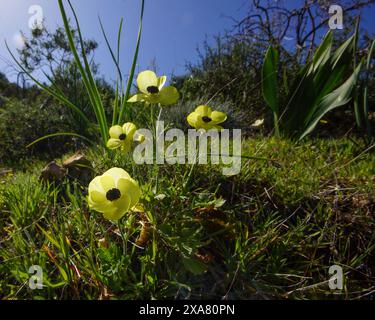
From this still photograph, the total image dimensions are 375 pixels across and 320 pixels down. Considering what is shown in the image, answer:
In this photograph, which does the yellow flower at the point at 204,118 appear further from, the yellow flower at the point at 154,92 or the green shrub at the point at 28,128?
the green shrub at the point at 28,128

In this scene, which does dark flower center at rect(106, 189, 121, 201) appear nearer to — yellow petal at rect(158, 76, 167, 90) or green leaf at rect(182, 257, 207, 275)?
green leaf at rect(182, 257, 207, 275)

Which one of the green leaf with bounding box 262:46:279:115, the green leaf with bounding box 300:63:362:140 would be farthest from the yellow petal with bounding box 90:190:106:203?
the green leaf with bounding box 262:46:279:115

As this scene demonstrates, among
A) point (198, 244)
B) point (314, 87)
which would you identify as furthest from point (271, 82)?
point (198, 244)

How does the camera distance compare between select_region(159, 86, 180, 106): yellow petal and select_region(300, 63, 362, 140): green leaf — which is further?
select_region(300, 63, 362, 140): green leaf

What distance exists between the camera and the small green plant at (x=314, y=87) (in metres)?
1.59

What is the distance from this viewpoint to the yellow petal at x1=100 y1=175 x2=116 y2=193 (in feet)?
1.71

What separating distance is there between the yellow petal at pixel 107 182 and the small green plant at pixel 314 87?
4.04 feet

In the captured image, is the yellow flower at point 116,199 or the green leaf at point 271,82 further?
the green leaf at point 271,82

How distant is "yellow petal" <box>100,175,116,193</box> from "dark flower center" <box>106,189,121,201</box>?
0.02 metres

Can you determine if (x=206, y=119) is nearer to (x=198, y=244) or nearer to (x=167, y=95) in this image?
(x=167, y=95)

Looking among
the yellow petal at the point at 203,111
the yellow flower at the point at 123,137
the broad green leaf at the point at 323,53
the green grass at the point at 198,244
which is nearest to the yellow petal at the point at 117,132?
the yellow flower at the point at 123,137

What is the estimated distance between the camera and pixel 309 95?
5.60 feet

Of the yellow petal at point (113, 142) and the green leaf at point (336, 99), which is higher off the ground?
the green leaf at point (336, 99)

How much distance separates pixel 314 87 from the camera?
1.70m
